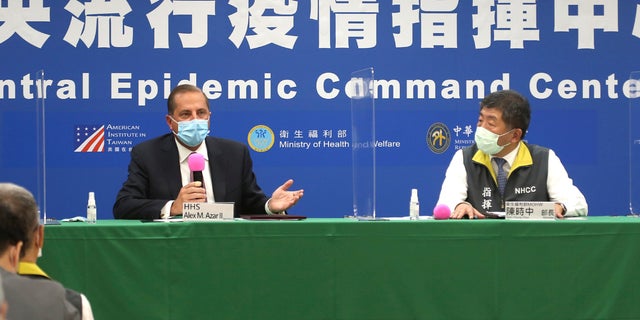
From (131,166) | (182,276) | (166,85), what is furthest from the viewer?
(166,85)

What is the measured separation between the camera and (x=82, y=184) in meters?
5.98

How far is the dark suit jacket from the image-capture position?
157 inches

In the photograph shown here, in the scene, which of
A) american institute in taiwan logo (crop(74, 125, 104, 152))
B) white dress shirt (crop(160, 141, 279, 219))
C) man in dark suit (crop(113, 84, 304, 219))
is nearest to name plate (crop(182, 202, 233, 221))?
man in dark suit (crop(113, 84, 304, 219))

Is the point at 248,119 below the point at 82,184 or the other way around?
the other way around

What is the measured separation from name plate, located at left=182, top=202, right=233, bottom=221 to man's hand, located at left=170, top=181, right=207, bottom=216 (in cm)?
30

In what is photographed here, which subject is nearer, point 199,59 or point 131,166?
point 131,166

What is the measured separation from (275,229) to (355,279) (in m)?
0.33

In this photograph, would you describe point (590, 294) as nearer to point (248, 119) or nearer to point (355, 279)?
point (355, 279)

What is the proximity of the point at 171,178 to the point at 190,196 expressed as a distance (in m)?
0.44

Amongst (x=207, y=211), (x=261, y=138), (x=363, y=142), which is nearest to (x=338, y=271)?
(x=207, y=211)

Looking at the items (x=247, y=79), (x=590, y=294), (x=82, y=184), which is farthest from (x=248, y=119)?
(x=590, y=294)

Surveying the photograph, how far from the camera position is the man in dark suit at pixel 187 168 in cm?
401

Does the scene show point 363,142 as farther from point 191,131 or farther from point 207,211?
point 191,131

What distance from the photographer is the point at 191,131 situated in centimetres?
409
